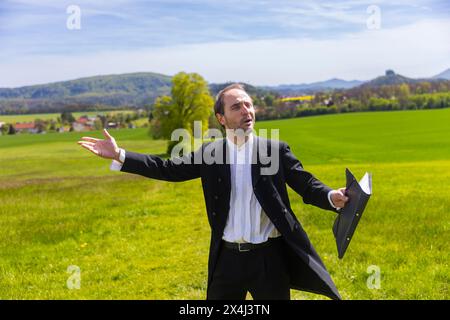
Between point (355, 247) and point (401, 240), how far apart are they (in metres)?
1.05

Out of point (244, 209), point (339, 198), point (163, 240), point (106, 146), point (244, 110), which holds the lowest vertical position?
point (163, 240)

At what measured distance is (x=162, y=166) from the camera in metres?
4.11

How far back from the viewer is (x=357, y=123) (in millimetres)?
61781

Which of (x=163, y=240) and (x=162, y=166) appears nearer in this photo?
(x=162, y=166)

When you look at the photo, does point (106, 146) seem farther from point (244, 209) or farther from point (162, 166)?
point (244, 209)

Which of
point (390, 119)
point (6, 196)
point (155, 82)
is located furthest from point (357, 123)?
point (155, 82)

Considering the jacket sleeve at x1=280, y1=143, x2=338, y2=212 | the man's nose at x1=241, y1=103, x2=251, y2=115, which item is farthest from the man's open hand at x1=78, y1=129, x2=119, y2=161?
the jacket sleeve at x1=280, y1=143, x2=338, y2=212

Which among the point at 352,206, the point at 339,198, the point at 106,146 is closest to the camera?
the point at 352,206

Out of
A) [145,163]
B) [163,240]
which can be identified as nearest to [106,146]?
[145,163]

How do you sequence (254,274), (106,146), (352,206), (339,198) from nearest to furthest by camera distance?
(352,206), (339,198), (254,274), (106,146)

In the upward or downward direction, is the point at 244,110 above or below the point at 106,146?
above

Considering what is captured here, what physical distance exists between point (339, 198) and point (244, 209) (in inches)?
31.0

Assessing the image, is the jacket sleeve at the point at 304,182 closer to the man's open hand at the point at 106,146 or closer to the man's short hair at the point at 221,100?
the man's short hair at the point at 221,100

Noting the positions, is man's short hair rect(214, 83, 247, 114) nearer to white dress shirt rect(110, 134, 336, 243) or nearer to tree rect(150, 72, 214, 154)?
white dress shirt rect(110, 134, 336, 243)
